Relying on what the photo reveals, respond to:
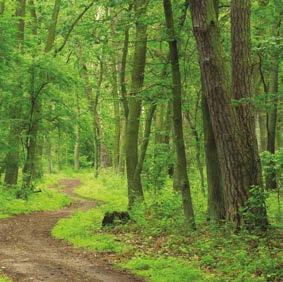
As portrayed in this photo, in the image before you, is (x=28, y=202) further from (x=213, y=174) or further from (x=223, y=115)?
(x=223, y=115)

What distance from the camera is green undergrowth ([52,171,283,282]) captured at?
949 centimetres

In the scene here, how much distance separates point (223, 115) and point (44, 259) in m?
5.07

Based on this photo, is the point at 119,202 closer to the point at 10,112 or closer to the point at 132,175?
the point at 132,175

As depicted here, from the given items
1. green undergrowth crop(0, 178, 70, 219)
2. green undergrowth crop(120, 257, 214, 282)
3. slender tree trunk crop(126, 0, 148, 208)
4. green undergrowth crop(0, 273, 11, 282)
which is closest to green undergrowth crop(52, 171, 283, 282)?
green undergrowth crop(120, 257, 214, 282)

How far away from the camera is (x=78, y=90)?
24.7 m

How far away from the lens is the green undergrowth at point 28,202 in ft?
64.5

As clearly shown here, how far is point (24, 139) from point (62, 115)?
197 centimetres

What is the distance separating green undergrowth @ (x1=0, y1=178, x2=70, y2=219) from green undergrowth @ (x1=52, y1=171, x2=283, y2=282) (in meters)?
3.08

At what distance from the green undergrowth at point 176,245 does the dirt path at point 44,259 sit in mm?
475

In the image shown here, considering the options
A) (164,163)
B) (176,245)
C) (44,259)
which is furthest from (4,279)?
(164,163)

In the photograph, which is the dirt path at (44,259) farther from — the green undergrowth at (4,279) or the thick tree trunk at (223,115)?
the thick tree trunk at (223,115)

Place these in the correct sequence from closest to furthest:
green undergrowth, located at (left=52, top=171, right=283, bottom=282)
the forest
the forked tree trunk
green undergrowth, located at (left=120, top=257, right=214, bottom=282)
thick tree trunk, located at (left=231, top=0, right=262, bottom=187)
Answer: green undergrowth, located at (left=120, top=257, right=214, bottom=282), green undergrowth, located at (left=52, top=171, right=283, bottom=282), the forest, thick tree trunk, located at (left=231, top=0, right=262, bottom=187), the forked tree trunk

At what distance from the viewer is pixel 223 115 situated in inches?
459

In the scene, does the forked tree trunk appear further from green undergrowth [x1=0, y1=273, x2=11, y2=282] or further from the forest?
green undergrowth [x1=0, y1=273, x2=11, y2=282]
